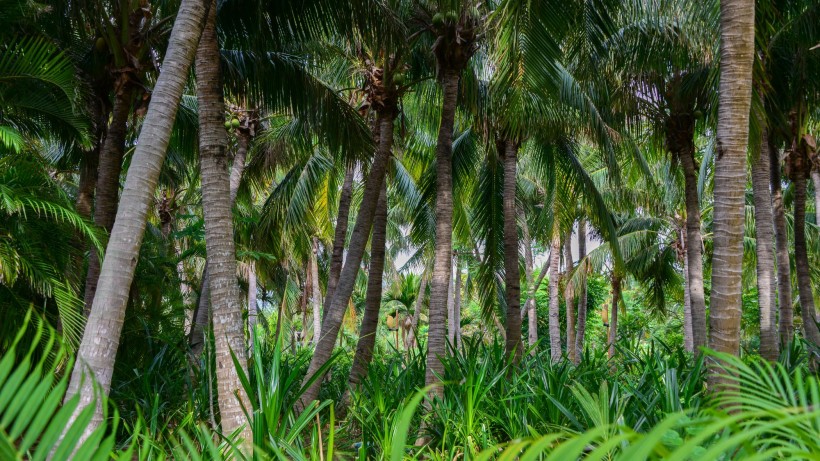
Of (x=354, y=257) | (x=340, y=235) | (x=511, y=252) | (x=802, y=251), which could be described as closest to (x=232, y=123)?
(x=340, y=235)

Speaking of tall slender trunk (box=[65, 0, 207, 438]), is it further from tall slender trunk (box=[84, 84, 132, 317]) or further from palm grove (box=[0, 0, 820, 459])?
tall slender trunk (box=[84, 84, 132, 317])

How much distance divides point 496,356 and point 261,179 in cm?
842

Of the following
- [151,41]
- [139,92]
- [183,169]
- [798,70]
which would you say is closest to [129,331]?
[139,92]

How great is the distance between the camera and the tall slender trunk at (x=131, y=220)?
174 inches

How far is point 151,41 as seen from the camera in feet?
26.8

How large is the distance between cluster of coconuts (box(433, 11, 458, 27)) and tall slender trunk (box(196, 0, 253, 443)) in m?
3.36

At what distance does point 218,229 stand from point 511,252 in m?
6.24

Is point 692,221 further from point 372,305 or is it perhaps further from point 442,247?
point 372,305

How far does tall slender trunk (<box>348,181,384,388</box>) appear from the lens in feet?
29.4

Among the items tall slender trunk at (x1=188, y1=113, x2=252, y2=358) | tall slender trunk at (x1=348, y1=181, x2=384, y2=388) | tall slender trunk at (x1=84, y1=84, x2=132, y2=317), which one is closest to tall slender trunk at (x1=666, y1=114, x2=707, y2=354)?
tall slender trunk at (x1=348, y1=181, x2=384, y2=388)

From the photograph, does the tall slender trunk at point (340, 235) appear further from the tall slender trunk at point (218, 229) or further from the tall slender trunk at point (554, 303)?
the tall slender trunk at point (554, 303)

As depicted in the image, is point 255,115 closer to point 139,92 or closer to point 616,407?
point 139,92

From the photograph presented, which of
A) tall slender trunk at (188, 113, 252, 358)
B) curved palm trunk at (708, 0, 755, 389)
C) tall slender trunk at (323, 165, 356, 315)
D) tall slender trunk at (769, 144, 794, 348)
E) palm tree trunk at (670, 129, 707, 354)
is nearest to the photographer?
curved palm trunk at (708, 0, 755, 389)

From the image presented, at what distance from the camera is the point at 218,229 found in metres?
5.52
